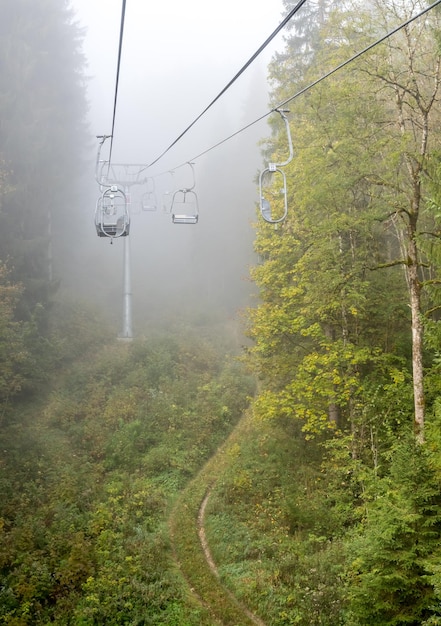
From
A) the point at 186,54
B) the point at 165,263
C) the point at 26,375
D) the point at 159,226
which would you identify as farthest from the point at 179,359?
the point at 186,54

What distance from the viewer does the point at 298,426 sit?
57.3 ft

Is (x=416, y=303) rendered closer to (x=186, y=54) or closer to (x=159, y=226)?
(x=159, y=226)

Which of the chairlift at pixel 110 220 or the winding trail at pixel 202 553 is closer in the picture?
the winding trail at pixel 202 553

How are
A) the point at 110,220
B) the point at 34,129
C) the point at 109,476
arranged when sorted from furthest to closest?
the point at 34,129 < the point at 109,476 < the point at 110,220

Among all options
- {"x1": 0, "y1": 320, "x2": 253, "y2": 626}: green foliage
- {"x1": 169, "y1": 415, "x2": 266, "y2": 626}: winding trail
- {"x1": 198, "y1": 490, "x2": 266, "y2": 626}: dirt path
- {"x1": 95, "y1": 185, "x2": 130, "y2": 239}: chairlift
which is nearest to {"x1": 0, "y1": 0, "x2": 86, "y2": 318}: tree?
{"x1": 0, "y1": 320, "x2": 253, "y2": 626}: green foliage

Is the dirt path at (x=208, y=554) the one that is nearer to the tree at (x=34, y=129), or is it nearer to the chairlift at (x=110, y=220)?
the chairlift at (x=110, y=220)

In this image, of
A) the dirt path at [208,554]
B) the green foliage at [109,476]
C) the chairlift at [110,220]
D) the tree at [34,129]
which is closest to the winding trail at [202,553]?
the dirt path at [208,554]

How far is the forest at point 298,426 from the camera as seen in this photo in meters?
9.75

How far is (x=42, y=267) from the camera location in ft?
89.6

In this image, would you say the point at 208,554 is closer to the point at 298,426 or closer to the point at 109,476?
the point at 109,476

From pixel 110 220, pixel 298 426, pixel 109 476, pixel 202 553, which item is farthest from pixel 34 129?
pixel 202 553

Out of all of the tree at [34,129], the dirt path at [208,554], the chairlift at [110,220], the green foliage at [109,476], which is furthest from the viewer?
the tree at [34,129]

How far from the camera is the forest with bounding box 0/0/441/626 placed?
975 cm

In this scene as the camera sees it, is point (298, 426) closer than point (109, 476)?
No
